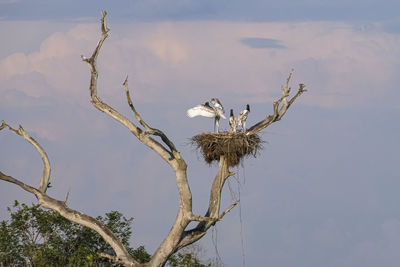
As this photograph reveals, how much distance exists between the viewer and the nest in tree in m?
22.7

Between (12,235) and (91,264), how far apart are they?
4372mm

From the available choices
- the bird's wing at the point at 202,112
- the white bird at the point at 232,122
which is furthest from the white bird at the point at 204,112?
the white bird at the point at 232,122

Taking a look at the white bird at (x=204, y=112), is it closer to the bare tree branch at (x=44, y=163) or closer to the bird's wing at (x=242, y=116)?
the bird's wing at (x=242, y=116)

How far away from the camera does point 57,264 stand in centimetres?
2623

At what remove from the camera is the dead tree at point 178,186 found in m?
22.5

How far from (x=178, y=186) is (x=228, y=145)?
151 centimetres

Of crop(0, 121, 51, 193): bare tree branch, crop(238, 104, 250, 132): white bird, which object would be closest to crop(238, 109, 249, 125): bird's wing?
crop(238, 104, 250, 132): white bird

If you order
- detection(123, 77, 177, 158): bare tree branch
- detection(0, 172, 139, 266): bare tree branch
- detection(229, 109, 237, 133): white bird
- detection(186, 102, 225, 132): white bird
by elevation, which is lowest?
detection(0, 172, 139, 266): bare tree branch

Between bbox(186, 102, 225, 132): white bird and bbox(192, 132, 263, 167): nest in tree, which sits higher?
bbox(186, 102, 225, 132): white bird

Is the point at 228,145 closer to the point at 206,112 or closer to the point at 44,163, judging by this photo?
the point at 206,112

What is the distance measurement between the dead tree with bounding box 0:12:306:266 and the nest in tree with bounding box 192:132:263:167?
119 mm

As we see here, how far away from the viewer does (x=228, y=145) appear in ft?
74.3

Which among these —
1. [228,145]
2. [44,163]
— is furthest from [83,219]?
[228,145]

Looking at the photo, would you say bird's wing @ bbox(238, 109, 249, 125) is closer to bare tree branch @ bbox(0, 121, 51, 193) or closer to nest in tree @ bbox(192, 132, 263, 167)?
nest in tree @ bbox(192, 132, 263, 167)
